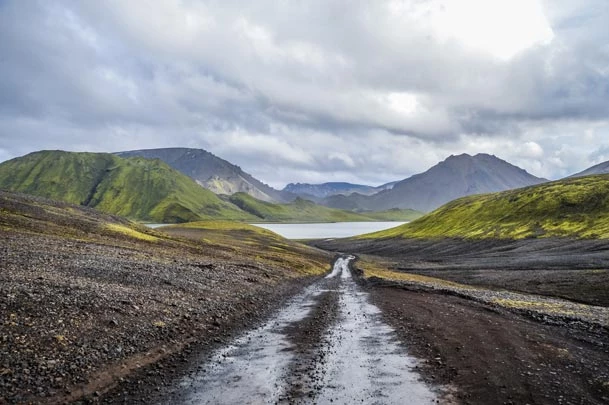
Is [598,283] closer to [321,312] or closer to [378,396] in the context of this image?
[321,312]

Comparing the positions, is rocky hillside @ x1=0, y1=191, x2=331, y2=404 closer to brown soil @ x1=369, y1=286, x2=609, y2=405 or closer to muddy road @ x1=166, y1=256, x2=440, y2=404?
muddy road @ x1=166, y1=256, x2=440, y2=404

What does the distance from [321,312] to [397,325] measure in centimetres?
866

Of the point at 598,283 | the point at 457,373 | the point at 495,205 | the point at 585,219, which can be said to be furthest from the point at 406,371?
the point at 495,205

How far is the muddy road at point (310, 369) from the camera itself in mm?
17422

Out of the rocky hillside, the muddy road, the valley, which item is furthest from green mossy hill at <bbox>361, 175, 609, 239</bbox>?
the rocky hillside

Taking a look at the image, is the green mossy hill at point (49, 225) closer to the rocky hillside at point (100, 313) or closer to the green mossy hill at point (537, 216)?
the rocky hillside at point (100, 313)

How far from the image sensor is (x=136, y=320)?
25.3 meters

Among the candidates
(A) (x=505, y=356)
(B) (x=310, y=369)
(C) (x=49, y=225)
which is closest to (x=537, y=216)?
(A) (x=505, y=356)

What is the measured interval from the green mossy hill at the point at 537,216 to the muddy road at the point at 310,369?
347 ft

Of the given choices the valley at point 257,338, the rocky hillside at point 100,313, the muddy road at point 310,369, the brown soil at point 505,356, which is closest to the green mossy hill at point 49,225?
the valley at point 257,338

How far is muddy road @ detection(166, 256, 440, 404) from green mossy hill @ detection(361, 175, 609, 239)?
347 ft

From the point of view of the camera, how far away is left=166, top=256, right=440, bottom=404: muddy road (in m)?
17.4

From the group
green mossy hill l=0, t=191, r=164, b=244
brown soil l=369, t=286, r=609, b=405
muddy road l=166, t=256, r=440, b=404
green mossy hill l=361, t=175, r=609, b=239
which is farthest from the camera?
green mossy hill l=361, t=175, r=609, b=239

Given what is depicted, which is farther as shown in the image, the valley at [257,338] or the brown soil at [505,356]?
the valley at [257,338]
